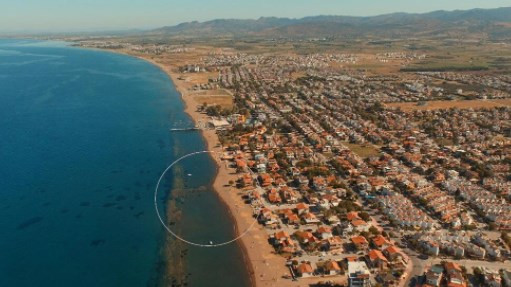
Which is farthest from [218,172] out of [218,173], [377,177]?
[377,177]

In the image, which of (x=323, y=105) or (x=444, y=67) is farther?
(x=444, y=67)

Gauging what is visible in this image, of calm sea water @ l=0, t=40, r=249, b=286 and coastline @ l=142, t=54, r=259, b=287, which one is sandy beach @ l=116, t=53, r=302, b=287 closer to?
coastline @ l=142, t=54, r=259, b=287

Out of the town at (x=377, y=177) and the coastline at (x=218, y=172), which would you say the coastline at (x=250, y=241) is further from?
the town at (x=377, y=177)

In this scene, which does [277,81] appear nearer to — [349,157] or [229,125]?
[229,125]

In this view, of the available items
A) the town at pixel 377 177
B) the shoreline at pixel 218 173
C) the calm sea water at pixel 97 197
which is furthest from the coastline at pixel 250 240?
the calm sea water at pixel 97 197

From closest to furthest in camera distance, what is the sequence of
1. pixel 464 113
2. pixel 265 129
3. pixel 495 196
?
pixel 495 196, pixel 265 129, pixel 464 113

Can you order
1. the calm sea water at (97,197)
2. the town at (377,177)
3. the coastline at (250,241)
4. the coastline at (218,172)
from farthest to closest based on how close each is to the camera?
the coastline at (218,172) < the calm sea water at (97,197) < the town at (377,177) < the coastline at (250,241)

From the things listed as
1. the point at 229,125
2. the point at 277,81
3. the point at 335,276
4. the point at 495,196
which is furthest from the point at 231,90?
the point at 335,276

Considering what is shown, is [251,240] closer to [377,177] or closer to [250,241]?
[250,241]

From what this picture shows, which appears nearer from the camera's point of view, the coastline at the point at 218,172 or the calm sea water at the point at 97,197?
the calm sea water at the point at 97,197
